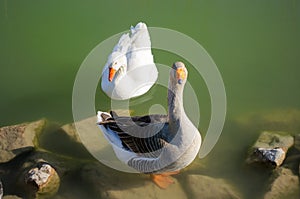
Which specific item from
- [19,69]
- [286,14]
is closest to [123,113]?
[19,69]

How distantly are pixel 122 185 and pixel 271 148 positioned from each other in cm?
166

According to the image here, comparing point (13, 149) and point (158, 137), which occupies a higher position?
point (158, 137)

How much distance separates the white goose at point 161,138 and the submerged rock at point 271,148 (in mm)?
768

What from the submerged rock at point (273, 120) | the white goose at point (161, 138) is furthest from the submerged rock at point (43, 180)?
the submerged rock at point (273, 120)

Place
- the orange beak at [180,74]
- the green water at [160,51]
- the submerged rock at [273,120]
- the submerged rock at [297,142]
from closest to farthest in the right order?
the orange beak at [180,74], the submerged rock at [297,142], the submerged rock at [273,120], the green water at [160,51]

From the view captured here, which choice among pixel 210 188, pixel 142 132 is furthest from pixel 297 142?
pixel 142 132

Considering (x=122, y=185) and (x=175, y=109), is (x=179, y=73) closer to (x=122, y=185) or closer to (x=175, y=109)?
(x=175, y=109)

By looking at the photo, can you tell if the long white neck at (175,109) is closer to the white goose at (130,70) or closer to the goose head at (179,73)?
the goose head at (179,73)

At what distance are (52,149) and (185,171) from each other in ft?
5.12

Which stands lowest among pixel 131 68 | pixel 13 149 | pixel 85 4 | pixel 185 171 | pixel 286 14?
pixel 13 149

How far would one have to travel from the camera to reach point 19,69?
6301mm

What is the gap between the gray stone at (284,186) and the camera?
175 inches

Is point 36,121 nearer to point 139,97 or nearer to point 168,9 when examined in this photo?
point 139,97

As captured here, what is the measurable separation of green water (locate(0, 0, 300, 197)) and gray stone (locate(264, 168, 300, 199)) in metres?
0.52
